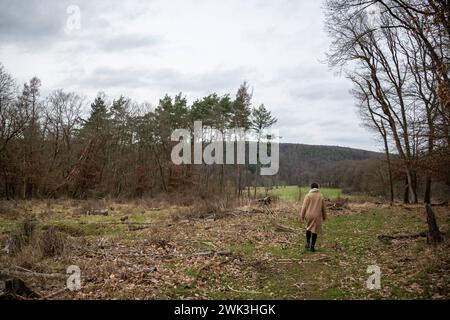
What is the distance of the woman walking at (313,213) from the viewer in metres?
10.7

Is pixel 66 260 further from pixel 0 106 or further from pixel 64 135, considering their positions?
pixel 64 135

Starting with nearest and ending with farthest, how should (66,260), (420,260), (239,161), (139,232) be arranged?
(420,260) → (66,260) → (139,232) → (239,161)

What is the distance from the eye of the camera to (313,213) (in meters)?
10.7

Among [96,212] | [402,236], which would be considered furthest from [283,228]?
[96,212]

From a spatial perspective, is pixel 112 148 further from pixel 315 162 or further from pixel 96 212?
pixel 315 162

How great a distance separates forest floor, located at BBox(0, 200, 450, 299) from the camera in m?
7.13

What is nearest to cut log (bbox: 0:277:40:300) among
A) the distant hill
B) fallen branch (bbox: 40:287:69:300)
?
fallen branch (bbox: 40:287:69:300)

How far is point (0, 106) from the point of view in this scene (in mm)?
32219

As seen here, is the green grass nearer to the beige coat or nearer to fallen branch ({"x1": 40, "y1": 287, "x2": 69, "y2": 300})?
the beige coat

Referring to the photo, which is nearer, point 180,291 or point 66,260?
point 180,291

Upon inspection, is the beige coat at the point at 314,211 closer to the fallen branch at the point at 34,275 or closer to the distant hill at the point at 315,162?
the fallen branch at the point at 34,275
